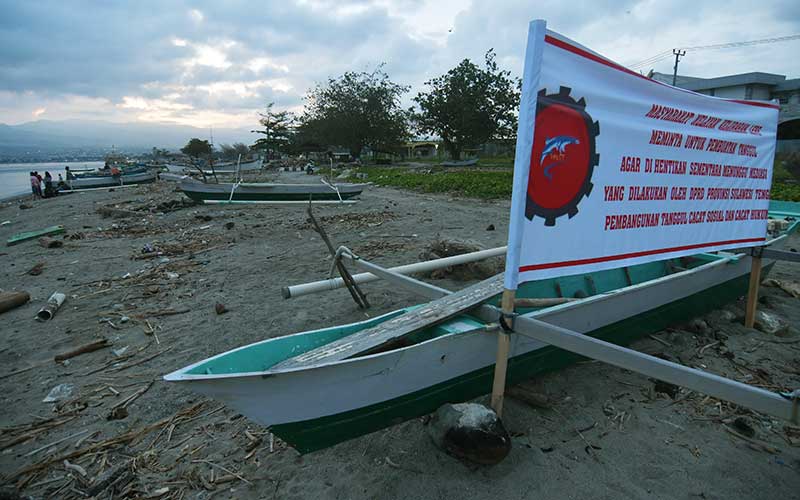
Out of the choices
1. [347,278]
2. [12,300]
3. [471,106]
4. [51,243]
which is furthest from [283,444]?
[471,106]

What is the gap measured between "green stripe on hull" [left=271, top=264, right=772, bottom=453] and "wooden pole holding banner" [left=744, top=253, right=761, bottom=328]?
127 centimetres

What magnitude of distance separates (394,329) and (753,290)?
4.07m

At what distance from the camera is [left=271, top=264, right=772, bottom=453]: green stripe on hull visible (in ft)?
7.25

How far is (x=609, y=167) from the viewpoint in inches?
97.3

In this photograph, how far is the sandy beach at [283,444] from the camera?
2.35m

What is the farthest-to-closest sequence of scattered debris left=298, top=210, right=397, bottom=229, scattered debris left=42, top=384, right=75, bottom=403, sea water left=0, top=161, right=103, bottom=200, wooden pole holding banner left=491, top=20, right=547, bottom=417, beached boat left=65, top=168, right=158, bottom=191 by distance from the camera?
sea water left=0, top=161, right=103, bottom=200
beached boat left=65, top=168, right=158, bottom=191
scattered debris left=298, top=210, right=397, bottom=229
scattered debris left=42, top=384, right=75, bottom=403
wooden pole holding banner left=491, top=20, right=547, bottom=417

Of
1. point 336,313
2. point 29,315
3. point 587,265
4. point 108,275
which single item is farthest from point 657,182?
point 108,275

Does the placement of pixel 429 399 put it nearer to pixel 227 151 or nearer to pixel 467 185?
pixel 467 185

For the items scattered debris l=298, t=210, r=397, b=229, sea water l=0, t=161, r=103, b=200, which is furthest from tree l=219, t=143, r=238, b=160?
scattered debris l=298, t=210, r=397, b=229

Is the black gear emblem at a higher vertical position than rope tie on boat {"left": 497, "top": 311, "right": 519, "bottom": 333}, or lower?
higher

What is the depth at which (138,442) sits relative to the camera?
111 inches

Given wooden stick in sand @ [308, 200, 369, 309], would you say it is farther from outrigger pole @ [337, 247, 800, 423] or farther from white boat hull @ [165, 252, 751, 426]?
outrigger pole @ [337, 247, 800, 423]

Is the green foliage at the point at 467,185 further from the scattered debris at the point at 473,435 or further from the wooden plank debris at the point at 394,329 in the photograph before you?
the scattered debris at the point at 473,435

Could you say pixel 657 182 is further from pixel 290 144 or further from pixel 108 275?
pixel 290 144
